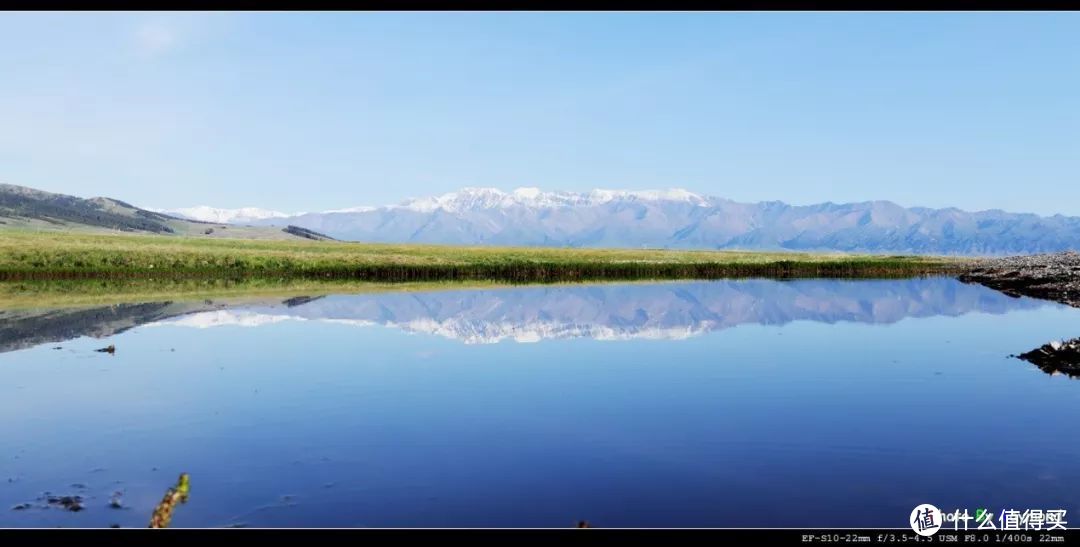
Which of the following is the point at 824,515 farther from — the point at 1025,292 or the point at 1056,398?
the point at 1025,292

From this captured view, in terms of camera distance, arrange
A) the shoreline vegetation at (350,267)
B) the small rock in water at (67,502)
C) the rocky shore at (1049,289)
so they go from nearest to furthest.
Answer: the small rock in water at (67,502)
the rocky shore at (1049,289)
the shoreline vegetation at (350,267)

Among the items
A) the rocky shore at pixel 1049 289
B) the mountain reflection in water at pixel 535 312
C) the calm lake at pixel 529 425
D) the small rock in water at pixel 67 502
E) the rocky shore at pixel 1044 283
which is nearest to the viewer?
the small rock in water at pixel 67 502

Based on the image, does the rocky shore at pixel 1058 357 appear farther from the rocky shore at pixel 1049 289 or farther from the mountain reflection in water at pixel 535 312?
the mountain reflection in water at pixel 535 312

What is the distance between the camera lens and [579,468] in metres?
13.4

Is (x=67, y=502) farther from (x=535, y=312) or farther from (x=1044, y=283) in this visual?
(x=1044, y=283)

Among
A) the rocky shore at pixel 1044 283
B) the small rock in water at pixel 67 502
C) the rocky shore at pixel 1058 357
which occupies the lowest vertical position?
the small rock in water at pixel 67 502

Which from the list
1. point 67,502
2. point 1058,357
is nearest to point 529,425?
point 67,502

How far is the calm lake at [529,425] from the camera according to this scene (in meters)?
11.6

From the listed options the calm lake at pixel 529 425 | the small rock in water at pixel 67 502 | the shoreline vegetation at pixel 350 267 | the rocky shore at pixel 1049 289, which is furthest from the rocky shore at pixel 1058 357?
the shoreline vegetation at pixel 350 267

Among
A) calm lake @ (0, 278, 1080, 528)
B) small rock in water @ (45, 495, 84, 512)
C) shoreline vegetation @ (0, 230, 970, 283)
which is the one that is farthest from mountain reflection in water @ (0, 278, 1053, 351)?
shoreline vegetation @ (0, 230, 970, 283)

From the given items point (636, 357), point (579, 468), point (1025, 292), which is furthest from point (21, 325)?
point (1025, 292)

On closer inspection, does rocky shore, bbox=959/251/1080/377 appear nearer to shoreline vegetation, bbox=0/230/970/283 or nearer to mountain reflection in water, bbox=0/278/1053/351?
mountain reflection in water, bbox=0/278/1053/351

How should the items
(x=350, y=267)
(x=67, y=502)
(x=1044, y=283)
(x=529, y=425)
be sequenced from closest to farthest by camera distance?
(x=67, y=502)
(x=529, y=425)
(x=1044, y=283)
(x=350, y=267)

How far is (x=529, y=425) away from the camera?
55.0ft
